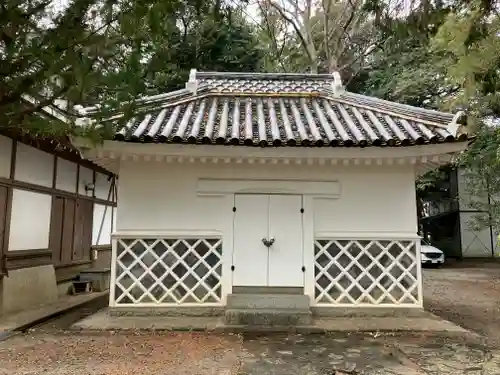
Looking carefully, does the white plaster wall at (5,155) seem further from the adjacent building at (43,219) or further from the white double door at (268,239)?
the white double door at (268,239)

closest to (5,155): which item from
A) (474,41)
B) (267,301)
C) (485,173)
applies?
(267,301)

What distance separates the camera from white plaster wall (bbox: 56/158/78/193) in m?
8.76

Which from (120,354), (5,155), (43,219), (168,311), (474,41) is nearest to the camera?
(474,41)

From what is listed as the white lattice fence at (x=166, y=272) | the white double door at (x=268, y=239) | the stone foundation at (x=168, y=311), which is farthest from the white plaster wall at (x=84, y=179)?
the white double door at (x=268, y=239)

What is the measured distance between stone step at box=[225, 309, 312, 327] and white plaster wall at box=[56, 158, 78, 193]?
200 inches

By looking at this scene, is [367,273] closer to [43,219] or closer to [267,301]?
[267,301]

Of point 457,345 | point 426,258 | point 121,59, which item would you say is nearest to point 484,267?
point 426,258

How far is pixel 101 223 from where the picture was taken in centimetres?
1116

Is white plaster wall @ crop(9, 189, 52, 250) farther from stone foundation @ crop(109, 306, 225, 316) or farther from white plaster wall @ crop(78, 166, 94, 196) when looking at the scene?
stone foundation @ crop(109, 306, 225, 316)

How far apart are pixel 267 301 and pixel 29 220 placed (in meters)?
4.67

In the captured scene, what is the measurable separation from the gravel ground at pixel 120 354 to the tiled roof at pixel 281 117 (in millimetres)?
2596

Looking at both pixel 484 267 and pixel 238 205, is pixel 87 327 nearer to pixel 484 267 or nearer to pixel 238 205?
pixel 238 205

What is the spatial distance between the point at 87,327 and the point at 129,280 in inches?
36.4

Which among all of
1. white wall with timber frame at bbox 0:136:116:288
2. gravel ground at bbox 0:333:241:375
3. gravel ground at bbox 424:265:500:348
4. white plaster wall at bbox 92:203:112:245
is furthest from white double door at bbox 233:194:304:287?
white plaster wall at bbox 92:203:112:245
